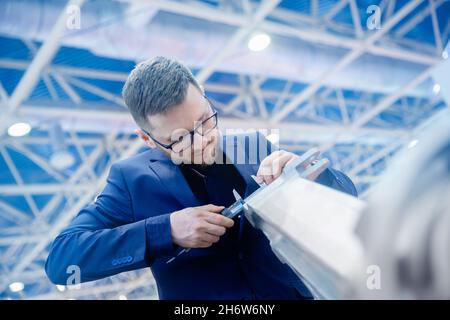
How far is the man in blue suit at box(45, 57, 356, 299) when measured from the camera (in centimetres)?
93

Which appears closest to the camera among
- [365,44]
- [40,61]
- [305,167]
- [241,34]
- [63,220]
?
[305,167]

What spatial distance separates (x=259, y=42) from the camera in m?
2.89

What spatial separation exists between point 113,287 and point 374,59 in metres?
8.66

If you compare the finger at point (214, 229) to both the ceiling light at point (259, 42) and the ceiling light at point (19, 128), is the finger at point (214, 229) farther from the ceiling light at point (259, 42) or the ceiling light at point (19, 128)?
the ceiling light at point (19, 128)

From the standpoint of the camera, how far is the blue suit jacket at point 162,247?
95 cm

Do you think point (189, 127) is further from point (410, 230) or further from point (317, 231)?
point (410, 230)

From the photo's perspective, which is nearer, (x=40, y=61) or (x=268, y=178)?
(x=268, y=178)

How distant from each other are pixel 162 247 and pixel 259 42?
→ 2.38 meters

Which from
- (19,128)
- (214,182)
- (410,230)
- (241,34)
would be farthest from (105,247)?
(19,128)

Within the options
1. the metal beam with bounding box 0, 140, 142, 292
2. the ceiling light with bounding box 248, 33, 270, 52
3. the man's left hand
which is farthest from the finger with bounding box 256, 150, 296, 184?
the metal beam with bounding box 0, 140, 142, 292

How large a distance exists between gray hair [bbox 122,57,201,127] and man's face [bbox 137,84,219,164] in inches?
1.0

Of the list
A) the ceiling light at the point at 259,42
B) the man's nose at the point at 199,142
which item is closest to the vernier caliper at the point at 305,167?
the man's nose at the point at 199,142

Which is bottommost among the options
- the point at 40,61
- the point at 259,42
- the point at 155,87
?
the point at 155,87
